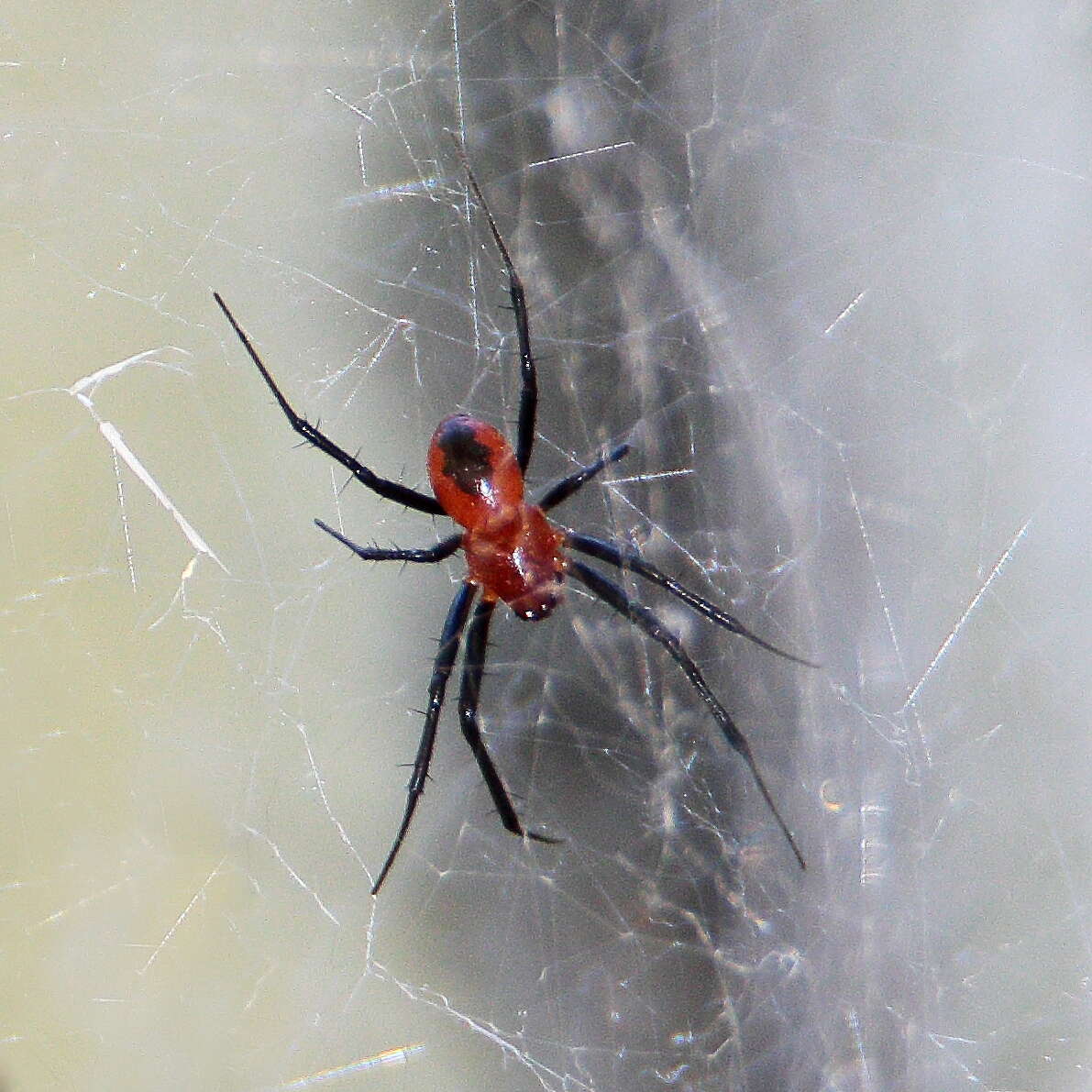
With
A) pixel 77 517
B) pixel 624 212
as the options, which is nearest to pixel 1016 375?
pixel 624 212

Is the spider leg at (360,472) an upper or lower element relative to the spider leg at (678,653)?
upper

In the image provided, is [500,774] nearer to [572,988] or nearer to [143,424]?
[572,988]

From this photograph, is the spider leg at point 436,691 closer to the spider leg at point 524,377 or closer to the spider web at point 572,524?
the spider web at point 572,524

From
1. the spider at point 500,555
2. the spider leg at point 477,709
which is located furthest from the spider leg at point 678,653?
the spider leg at point 477,709

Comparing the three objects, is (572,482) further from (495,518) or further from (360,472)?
(360,472)

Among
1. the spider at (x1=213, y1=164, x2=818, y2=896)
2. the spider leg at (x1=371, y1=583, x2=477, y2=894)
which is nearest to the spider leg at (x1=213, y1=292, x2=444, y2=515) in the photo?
the spider at (x1=213, y1=164, x2=818, y2=896)

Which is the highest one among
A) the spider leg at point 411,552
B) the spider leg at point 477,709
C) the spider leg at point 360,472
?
the spider leg at point 360,472

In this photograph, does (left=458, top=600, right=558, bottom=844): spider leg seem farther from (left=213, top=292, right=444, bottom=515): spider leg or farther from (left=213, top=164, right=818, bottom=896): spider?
(left=213, top=292, right=444, bottom=515): spider leg
